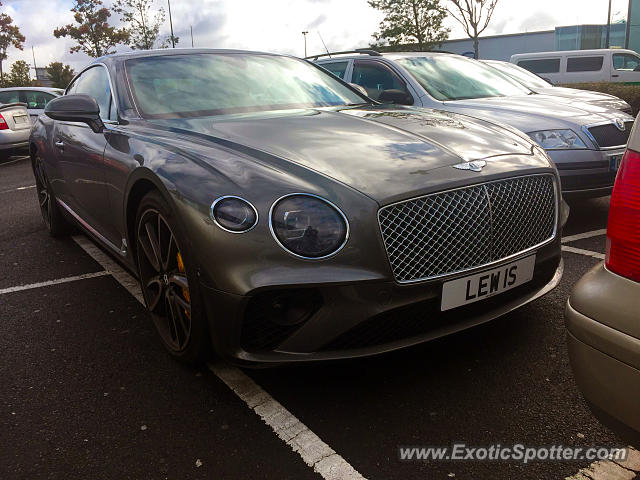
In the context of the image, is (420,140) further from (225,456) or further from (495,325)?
(225,456)

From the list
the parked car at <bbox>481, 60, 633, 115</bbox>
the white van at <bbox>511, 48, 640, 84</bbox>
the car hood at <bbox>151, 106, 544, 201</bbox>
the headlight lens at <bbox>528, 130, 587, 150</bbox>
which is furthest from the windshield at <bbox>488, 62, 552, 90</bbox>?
the white van at <bbox>511, 48, 640, 84</bbox>

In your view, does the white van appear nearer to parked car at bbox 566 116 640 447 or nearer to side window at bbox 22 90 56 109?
side window at bbox 22 90 56 109

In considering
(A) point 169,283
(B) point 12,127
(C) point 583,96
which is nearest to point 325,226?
(A) point 169,283

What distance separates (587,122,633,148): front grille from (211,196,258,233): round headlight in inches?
147

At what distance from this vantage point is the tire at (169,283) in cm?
231

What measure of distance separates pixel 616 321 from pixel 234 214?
4.21 ft

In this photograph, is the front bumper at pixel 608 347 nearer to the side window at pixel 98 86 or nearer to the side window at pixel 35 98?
the side window at pixel 98 86

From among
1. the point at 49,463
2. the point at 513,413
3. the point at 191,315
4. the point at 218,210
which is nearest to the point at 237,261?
the point at 218,210

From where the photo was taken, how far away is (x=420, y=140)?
2561 millimetres

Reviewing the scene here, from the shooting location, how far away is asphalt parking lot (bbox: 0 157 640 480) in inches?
78.0

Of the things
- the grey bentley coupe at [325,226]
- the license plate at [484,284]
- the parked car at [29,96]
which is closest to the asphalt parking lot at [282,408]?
the grey bentley coupe at [325,226]

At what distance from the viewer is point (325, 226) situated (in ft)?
6.73

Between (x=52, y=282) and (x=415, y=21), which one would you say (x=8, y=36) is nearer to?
(x=415, y=21)

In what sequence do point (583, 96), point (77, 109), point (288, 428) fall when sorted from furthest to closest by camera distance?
point (583, 96)
point (77, 109)
point (288, 428)
